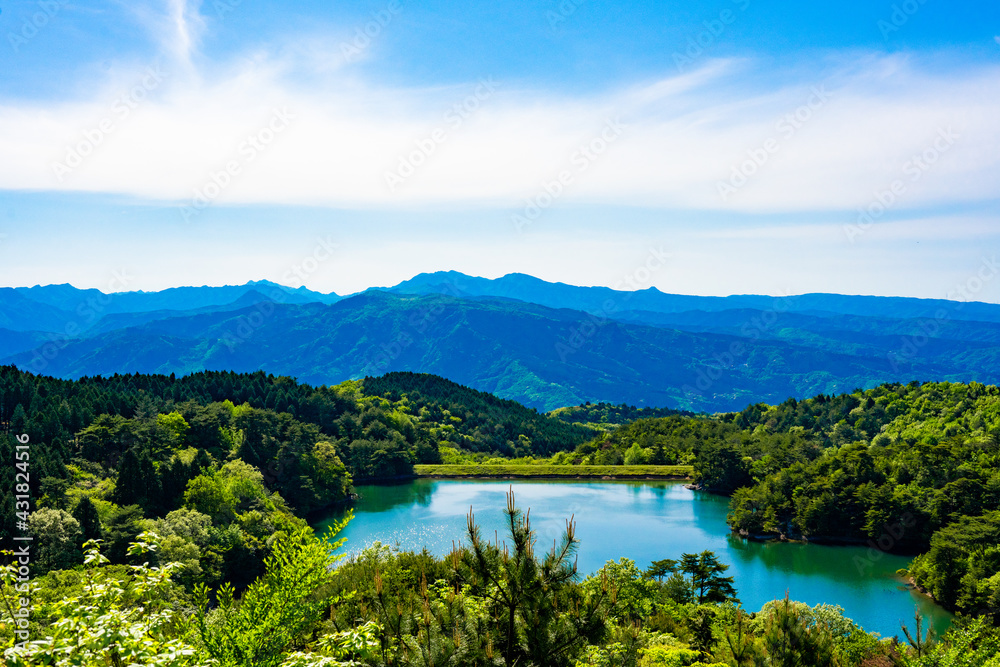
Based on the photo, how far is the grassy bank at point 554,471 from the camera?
70.9m

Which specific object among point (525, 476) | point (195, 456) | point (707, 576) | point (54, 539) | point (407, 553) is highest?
point (195, 456)

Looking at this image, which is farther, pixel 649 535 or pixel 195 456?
pixel 649 535

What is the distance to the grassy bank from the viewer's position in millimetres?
70938

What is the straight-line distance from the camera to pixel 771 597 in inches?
1313

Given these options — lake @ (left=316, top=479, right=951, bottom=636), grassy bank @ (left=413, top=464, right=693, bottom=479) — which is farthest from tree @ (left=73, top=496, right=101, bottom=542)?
grassy bank @ (left=413, top=464, right=693, bottom=479)

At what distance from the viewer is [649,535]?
45.5 metres

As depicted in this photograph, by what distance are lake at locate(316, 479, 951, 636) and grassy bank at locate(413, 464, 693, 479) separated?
76.4 inches

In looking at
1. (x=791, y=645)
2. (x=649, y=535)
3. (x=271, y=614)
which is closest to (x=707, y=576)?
(x=791, y=645)


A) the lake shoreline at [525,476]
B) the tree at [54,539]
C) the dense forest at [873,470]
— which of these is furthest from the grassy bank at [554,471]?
the tree at [54,539]

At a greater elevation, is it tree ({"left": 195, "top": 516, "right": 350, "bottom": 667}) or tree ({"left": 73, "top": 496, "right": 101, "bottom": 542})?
tree ({"left": 195, "top": 516, "right": 350, "bottom": 667})

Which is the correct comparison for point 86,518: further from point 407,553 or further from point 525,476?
point 525,476

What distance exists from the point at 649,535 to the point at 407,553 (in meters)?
27.3

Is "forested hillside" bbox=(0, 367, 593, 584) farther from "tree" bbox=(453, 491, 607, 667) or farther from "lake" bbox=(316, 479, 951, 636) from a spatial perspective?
"tree" bbox=(453, 491, 607, 667)

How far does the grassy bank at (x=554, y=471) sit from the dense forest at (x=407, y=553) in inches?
119
